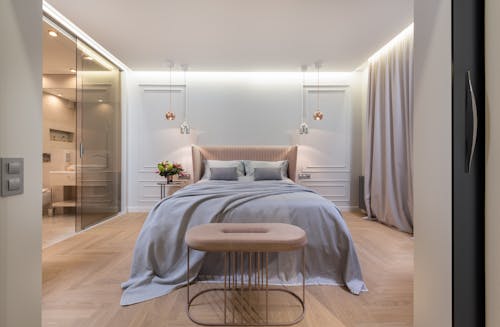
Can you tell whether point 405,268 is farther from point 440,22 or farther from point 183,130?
point 183,130

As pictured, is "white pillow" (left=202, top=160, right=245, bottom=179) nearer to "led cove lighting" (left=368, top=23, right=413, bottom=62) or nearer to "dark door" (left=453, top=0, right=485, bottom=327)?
"led cove lighting" (left=368, top=23, right=413, bottom=62)

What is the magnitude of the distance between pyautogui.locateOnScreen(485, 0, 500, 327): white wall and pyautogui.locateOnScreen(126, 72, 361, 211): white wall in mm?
4149

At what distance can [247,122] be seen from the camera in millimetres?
4859

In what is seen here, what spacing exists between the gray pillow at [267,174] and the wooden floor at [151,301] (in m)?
1.46

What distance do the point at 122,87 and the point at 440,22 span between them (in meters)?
5.03

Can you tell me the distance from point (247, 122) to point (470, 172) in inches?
168

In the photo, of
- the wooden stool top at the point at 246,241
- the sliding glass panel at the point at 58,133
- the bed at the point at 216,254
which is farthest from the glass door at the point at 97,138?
the wooden stool top at the point at 246,241

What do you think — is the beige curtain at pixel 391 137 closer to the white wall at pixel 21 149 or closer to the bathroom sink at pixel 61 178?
the white wall at pixel 21 149

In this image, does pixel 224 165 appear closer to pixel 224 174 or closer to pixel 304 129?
pixel 224 174

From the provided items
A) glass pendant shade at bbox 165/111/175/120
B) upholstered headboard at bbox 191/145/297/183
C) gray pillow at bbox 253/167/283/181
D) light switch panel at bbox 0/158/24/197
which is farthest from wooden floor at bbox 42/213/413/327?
glass pendant shade at bbox 165/111/175/120

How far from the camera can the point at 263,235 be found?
1.67m

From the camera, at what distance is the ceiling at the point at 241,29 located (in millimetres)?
2768

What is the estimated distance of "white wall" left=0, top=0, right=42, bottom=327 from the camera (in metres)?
0.68

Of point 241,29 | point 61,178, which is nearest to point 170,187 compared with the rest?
point 61,178
